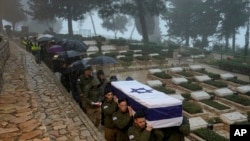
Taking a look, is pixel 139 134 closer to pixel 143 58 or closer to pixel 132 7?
pixel 143 58

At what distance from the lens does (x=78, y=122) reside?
8.67 metres

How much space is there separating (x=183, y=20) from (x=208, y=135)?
37363 mm

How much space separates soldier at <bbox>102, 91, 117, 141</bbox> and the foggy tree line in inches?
973

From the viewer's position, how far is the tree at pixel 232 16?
38094mm

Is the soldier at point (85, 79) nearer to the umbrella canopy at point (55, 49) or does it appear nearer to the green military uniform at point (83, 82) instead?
the green military uniform at point (83, 82)

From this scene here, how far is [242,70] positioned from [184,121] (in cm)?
1647

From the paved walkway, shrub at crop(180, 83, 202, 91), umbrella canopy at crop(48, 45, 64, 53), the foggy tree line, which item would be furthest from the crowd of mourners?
the foggy tree line

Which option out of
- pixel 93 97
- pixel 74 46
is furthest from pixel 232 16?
pixel 93 97

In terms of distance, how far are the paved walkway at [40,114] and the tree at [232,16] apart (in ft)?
102

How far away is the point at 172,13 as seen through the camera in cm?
4766

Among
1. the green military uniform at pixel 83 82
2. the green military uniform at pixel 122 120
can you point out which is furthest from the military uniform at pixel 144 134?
the green military uniform at pixel 83 82

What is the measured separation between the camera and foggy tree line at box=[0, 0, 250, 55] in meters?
34.6

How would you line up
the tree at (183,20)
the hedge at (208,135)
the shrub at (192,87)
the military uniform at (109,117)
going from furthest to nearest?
the tree at (183,20)
the shrub at (192,87)
the hedge at (208,135)
the military uniform at (109,117)

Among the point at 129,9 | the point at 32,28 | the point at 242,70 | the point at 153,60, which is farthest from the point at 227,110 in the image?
the point at 32,28
